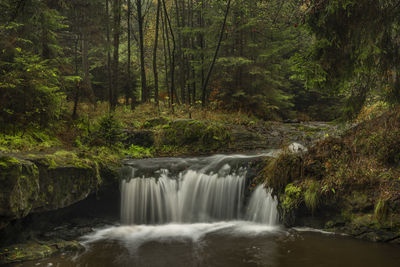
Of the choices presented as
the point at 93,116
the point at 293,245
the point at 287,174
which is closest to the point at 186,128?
the point at 93,116

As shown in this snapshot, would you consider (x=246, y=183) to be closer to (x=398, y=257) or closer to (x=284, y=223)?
(x=284, y=223)

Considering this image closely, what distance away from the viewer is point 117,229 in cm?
745

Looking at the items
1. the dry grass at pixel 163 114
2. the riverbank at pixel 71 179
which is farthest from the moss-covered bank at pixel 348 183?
the dry grass at pixel 163 114

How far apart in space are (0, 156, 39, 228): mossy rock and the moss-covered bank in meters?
5.21

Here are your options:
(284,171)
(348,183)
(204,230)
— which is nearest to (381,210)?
(348,183)

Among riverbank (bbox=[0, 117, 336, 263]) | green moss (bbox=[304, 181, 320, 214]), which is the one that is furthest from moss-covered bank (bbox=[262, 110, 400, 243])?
riverbank (bbox=[0, 117, 336, 263])

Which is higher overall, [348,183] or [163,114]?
[163,114]

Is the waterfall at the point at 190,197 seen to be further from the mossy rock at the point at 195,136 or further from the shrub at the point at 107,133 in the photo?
the mossy rock at the point at 195,136

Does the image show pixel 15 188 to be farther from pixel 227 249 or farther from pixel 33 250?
pixel 227 249

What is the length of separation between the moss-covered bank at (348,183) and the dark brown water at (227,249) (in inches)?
14.7

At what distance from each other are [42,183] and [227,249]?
411cm

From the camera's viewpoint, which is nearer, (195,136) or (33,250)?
(33,250)

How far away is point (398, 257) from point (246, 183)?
12.6 feet

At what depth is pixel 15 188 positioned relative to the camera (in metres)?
5.09
